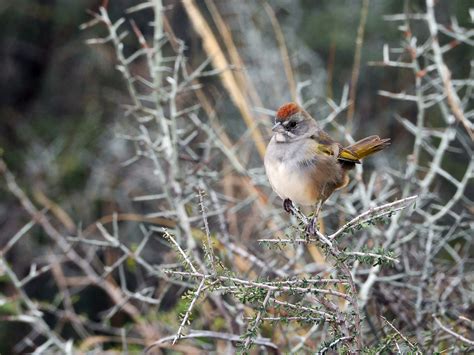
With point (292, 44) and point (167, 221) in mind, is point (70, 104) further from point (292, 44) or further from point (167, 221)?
point (167, 221)

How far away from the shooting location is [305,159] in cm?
412

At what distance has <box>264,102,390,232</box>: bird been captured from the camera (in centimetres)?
404

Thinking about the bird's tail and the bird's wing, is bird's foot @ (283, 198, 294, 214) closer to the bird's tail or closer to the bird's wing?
the bird's wing

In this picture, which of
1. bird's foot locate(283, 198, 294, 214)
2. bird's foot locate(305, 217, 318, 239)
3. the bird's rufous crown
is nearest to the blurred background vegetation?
the bird's rufous crown

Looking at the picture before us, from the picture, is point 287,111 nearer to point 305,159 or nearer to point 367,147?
point 305,159

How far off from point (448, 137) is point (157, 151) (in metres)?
1.46

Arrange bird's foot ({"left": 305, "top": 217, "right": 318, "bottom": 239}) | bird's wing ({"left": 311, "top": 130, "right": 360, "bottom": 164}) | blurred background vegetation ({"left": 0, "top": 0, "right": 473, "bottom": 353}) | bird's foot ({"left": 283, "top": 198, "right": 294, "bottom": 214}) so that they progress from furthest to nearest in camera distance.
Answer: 1. blurred background vegetation ({"left": 0, "top": 0, "right": 473, "bottom": 353})
2. bird's wing ({"left": 311, "top": 130, "right": 360, "bottom": 164})
3. bird's foot ({"left": 283, "top": 198, "right": 294, "bottom": 214})
4. bird's foot ({"left": 305, "top": 217, "right": 318, "bottom": 239})

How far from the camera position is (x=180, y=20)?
9516 millimetres

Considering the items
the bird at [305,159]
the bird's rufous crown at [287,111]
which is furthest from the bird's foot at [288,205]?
the bird's rufous crown at [287,111]

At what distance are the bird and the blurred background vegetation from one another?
307 centimetres

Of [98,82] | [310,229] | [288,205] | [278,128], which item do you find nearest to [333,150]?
[278,128]

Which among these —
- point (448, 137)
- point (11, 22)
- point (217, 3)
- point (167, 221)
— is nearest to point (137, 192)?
point (217, 3)

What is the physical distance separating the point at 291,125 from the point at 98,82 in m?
6.14

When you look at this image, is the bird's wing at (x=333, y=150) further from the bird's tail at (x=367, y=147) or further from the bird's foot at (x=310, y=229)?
the bird's foot at (x=310, y=229)
